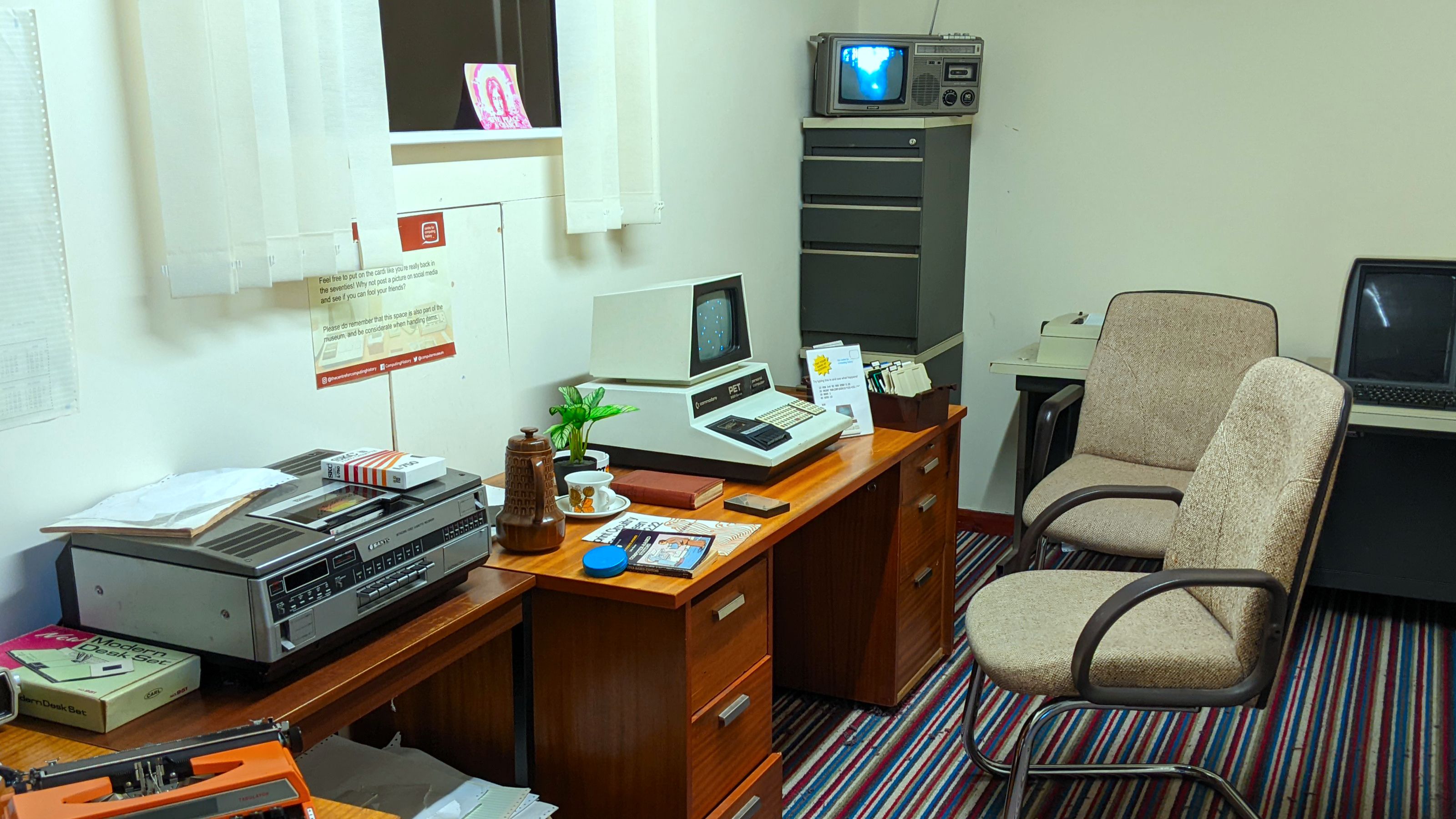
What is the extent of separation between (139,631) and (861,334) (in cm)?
266

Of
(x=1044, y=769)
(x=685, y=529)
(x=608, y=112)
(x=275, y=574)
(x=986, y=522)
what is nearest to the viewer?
(x=275, y=574)

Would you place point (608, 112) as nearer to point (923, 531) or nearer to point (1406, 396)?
point (923, 531)

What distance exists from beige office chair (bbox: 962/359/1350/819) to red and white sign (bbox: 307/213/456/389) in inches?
48.5

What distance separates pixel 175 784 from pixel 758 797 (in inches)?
51.8

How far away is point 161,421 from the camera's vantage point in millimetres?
1850

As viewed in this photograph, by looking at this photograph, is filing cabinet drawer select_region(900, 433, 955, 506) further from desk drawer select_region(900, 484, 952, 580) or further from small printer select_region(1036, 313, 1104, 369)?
small printer select_region(1036, 313, 1104, 369)

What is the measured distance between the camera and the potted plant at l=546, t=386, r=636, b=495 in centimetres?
238

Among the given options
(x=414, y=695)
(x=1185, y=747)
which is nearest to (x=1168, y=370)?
(x=1185, y=747)

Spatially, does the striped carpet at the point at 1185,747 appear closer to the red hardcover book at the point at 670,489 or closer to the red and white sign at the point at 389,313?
the red hardcover book at the point at 670,489

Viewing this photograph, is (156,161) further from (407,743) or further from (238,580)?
(407,743)

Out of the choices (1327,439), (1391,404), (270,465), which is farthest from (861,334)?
(270,465)

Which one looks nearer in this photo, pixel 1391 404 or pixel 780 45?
pixel 1391 404

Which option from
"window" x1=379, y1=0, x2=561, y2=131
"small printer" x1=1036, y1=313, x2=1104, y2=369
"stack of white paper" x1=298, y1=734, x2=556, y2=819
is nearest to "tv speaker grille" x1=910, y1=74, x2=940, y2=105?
"small printer" x1=1036, y1=313, x2=1104, y2=369

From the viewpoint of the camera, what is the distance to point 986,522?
4.37m
